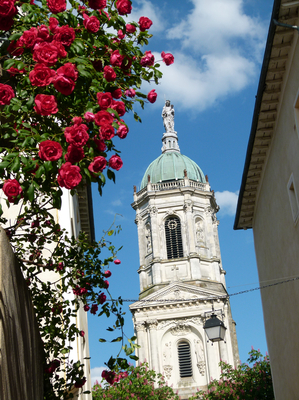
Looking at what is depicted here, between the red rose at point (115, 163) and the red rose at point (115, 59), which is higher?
the red rose at point (115, 59)

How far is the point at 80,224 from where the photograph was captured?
1777 cm

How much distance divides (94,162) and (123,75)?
4.85ft

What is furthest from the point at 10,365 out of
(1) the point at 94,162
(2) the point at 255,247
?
(2) the point at 255,247

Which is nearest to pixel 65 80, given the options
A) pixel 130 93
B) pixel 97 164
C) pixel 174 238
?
pixel 97 164

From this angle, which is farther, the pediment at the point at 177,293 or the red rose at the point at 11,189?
the pediment at the point at 177,293

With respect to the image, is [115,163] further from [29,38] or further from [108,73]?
[29,38]

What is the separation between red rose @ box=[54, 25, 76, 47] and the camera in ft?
13.0

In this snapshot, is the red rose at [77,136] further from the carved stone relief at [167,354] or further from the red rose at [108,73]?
the carved stone relief at [167,354]

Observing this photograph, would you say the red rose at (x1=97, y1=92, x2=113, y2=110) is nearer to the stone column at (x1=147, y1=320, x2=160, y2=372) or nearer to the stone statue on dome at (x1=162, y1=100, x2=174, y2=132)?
the stone column at (x1=147, y1=320, x2=160, y2=372)

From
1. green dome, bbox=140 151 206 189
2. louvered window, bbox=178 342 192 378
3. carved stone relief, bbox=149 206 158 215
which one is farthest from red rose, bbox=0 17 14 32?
green dome, bbox=140 151 206 189

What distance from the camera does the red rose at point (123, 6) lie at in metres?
4.52

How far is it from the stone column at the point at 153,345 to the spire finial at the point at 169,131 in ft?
70.5

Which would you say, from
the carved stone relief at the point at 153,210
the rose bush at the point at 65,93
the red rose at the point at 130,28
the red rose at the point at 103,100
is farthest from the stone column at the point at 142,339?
the red rose at the point at 103,100

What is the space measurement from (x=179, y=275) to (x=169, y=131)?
19538 millimetres
